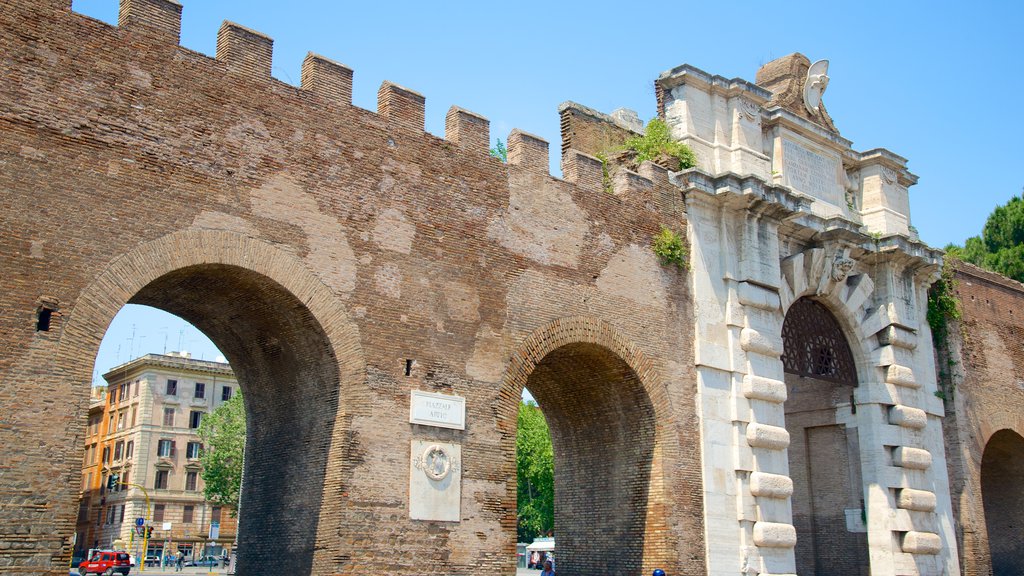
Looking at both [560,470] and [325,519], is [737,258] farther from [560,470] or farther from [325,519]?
[325,519]

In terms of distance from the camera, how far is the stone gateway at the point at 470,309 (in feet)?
35.9

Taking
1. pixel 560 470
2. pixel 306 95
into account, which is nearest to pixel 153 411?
pixel 560 470

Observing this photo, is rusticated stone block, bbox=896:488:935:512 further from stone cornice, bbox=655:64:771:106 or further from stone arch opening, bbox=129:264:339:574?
stone arch opening, bbox=129:264:339:574

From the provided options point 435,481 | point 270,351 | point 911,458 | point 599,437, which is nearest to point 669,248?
point 599,437

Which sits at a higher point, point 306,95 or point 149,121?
point 306,95

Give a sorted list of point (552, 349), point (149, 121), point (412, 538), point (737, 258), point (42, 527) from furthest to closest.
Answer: point (737, 258)
point (552, 349)
point (412, 538)
point (149, 121)
point (42, 527)

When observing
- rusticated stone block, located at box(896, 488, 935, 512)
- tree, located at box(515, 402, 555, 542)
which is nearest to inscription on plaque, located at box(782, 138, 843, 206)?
rusticated stone block, located at box(896, 488, 935, 512)

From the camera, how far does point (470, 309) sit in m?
14.1

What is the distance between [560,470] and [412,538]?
5.17m

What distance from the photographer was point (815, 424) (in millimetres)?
19984

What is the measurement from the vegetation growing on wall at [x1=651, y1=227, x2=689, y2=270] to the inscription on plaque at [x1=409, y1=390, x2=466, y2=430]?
185 inches

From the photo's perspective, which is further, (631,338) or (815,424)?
(815,424)

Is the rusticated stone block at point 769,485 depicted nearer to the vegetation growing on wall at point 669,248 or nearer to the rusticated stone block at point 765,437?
the rusticated stone block at point 765,437

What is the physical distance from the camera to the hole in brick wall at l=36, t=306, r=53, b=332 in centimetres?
1047
